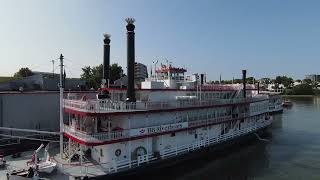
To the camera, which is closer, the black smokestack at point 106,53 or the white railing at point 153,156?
the white railing at point 153,156

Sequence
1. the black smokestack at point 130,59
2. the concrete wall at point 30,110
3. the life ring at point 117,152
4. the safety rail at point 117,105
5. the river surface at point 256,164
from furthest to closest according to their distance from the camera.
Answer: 1. the concrete wall at point 30,110
2. the river surface at point 256,164
3. the black smokestack at point 130,59
4. the life ring at point 117,152
5. the safety rail at point 117,105

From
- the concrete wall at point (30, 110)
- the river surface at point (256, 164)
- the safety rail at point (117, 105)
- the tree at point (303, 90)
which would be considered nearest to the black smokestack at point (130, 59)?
the safety rail at point (117, 105)

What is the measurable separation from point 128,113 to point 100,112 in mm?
2111

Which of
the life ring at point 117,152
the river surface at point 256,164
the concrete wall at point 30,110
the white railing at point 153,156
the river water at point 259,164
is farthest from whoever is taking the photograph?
the concrete wall at point 30,110

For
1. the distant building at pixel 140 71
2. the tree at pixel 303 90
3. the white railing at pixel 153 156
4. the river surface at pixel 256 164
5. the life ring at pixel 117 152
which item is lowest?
the river surface at pixel 256 164

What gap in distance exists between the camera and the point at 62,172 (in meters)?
20.8

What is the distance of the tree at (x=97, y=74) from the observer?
248 ft

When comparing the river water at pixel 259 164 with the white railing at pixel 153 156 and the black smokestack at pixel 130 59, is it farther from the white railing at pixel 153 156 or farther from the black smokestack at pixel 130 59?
the black smokestack at pixel 130 59

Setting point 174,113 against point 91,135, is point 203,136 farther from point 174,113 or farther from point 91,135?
point 91,135

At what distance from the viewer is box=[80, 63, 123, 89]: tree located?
75.5 m

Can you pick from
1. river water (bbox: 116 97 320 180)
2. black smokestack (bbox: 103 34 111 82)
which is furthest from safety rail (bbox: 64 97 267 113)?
black smokestack (bbox: 103 34 111 82)

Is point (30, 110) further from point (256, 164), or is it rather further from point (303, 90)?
point (303, 90)

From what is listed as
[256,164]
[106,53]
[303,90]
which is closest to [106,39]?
[106,53]

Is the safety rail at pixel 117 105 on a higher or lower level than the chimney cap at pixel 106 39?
lower
